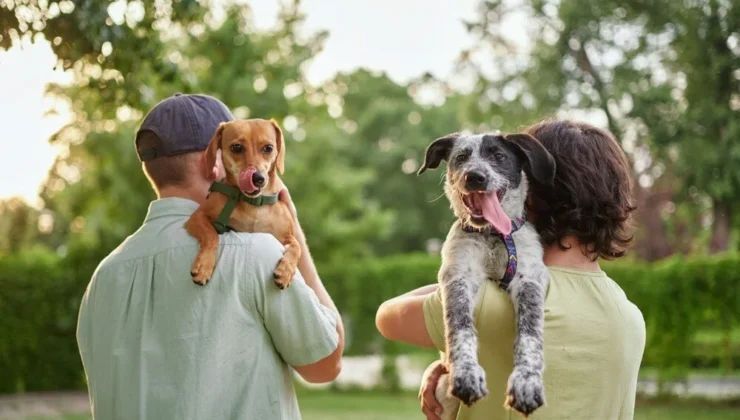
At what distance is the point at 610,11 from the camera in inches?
799

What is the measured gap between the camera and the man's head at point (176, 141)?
286 centimetres

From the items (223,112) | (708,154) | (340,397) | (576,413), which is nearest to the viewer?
(576,413)

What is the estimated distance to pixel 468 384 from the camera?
2357 millimetres

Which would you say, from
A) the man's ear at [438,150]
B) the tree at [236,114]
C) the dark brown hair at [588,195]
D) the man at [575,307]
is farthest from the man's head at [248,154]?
the tree at [236,114]

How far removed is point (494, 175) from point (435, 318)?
1.50ft

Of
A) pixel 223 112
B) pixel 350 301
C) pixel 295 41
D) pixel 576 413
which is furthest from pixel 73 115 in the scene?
pixel 576 413

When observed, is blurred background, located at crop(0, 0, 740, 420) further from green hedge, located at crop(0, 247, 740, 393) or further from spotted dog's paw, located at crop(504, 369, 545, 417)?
spotted dog's paw, located at crop(504, 369, 545, 417)

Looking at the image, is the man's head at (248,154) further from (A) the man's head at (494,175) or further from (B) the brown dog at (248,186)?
(A) the man's head at (494,175)

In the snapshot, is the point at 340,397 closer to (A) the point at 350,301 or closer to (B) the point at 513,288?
(A) the point at 350,301

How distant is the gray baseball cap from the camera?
2857mm

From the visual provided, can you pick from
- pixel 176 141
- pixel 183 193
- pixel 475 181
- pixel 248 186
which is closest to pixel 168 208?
pixel 183 193

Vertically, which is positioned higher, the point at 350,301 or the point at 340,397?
the point at 350,301

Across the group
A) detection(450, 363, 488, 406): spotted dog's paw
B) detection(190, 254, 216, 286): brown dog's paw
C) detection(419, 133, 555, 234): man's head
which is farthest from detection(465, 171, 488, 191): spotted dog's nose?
detection(190, 254, 216, 286): brown dog's paw

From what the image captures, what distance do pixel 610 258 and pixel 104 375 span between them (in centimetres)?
156
